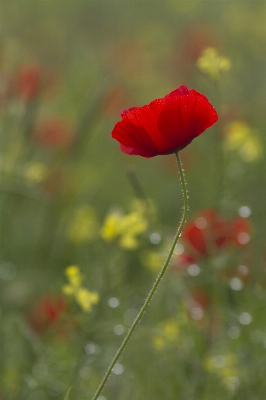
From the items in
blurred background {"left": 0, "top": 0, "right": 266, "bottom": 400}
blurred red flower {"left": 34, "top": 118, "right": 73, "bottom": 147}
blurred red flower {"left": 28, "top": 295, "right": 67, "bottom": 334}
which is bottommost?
blurred red flower {"left": 28, "top": 295, "right": 67, "bottom": 334}

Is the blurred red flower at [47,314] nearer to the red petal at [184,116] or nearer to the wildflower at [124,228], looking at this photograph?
the wildflower at [124,228]

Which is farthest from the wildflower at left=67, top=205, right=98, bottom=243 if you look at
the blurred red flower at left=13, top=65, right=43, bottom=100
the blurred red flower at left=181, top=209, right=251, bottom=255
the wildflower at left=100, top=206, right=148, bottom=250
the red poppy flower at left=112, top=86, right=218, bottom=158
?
the red poppy flower at left=112, top=86, right=218, bottom=158

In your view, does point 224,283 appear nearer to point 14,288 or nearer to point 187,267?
point 187,267

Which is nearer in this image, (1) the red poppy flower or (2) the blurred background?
(1) the red poppy flower

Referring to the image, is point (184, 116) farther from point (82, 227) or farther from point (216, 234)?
point (82, 227)

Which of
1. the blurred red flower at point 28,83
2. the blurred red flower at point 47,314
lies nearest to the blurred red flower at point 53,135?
the blurred red flower at point 28,83

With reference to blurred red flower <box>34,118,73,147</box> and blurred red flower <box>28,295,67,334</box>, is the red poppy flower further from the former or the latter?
blurred red flower <box>34,118,73,147</box>

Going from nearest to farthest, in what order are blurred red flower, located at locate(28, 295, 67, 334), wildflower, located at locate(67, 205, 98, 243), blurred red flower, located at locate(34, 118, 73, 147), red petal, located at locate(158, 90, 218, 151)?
red petal, located at locate(158, 90, 218, 151)
blurred red flower, located at locate(28, 295, 67, 334)
wildflower, located at locate(67, 205, 98, 243)
blurred red flower, located at locate(34, 118, 73, 147)


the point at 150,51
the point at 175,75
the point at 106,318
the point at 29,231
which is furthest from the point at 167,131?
the point at 150,51
